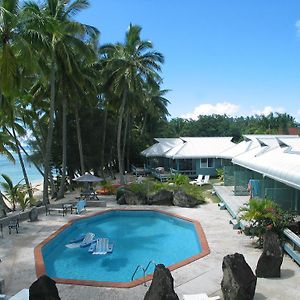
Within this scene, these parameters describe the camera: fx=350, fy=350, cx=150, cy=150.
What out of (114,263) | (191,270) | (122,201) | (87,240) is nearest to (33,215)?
(87,240)

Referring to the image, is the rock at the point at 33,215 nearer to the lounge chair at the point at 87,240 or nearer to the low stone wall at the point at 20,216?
the low stone wall at the point at 20,216

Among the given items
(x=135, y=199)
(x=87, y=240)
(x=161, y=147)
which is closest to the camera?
(x=87, y=240)

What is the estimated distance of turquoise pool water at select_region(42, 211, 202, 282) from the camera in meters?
12.5

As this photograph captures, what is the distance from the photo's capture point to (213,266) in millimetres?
11398

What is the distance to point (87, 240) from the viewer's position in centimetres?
1561

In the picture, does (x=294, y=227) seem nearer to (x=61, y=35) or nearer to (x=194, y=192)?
(x=194, y=192)

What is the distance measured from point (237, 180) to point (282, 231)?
996 cm

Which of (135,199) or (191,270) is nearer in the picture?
(191,270)

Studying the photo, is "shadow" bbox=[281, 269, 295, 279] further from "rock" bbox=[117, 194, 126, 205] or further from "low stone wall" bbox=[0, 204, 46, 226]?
"rock" bbox=[117, 194, 126, 205]

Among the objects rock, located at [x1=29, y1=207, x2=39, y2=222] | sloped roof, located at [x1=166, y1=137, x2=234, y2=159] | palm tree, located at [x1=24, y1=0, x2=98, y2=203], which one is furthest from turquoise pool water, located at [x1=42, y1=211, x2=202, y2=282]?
sloped roof, located at [x1=166, y1=137, x2=234, y2=159]

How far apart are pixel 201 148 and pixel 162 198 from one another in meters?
15.7

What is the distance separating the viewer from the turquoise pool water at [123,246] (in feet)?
40.9

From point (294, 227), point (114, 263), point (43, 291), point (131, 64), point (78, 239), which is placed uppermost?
point (131, 64)

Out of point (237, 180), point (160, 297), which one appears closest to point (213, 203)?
point (237, 180)
